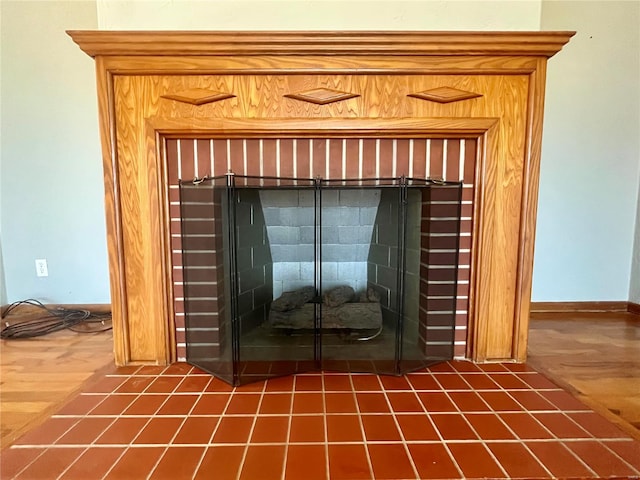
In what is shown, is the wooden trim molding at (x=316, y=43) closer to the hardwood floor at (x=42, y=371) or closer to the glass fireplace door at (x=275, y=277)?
the glass fireplace door at (x=275, y=277)

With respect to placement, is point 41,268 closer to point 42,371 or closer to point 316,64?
point 42,371

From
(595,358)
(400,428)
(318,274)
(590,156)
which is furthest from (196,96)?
(590,156)

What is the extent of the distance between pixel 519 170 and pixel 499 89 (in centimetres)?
33

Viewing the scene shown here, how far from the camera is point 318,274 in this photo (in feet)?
4.53

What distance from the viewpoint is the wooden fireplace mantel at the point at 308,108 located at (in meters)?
1.31

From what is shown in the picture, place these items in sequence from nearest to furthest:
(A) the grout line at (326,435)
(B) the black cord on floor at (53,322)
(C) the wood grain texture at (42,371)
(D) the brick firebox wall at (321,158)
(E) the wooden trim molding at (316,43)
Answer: (A) the grout line at (326,435) < (C) the wood grain texture at (42,371) < (E) the wooden trim molding at (316,43) < (D) the brick firebox wall at (321,158) < (B) the black cord on floor at (53,322)

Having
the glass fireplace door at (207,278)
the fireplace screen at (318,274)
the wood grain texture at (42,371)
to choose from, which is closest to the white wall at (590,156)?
the fireplace screen at (318,274)

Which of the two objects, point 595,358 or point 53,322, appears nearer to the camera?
point 595,358

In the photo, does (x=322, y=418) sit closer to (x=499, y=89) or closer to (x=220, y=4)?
(x=499, y=89)

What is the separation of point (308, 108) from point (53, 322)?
186 centimetres

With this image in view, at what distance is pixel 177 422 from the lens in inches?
43.0

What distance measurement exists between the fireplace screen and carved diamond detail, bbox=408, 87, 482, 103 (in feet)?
1.05

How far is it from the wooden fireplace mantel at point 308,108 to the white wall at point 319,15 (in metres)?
0.22

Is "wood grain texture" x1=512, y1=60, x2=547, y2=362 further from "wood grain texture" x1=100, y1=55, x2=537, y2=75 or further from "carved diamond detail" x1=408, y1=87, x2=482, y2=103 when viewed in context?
"carved diamond detail" x1=408, y1=87, x2=482, y2=103
